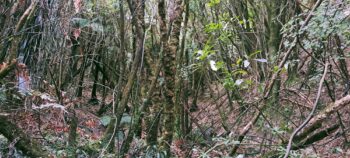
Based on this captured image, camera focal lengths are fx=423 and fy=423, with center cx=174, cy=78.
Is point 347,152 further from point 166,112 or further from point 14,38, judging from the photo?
point 14,38

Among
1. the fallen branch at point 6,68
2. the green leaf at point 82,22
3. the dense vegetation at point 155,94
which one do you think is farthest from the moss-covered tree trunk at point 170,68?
the green leaf at point 82,22

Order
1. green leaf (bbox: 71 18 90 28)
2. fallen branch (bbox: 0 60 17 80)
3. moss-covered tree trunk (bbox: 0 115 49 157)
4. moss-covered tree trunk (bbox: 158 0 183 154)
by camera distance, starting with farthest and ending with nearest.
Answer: green leaf (bbox: 71 18 90 28), moss-covered tree trunk (bbox: 158 0 183 154), fallen branch (bbox: 0 60 17 80), moss-covered tree trunk (bbox: 0 115 49 157)

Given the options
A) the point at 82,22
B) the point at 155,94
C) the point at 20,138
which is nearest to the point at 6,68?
the point at 20,138

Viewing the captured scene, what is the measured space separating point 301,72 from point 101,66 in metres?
5.34

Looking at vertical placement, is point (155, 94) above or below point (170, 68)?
below

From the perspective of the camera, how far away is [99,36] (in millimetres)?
8617

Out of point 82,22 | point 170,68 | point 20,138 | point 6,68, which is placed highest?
point 82,22

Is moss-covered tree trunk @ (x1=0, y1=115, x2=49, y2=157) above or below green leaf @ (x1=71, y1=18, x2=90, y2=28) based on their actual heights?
below

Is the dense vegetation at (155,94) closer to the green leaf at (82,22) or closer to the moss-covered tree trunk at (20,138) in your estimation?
the moss-covered tree trunk at (20,138)

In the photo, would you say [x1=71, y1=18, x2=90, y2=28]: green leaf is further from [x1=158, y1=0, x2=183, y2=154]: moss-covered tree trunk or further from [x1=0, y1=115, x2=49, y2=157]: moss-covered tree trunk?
[x1=0, y1=115, x2=49, y2=157]: moss-covered tree trunk

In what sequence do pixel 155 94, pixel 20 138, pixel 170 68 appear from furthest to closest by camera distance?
pixel 155 94 → pixel 170 68 → pixel 20 138

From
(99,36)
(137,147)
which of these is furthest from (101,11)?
(137,147)

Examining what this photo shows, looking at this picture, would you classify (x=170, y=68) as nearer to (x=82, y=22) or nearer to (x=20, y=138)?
(x=20, y=138)

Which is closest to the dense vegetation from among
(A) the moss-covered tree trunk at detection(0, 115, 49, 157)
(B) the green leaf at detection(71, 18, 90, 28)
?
(A) the moss-covered tree trunk at detection(0, 115, 49, 157)
